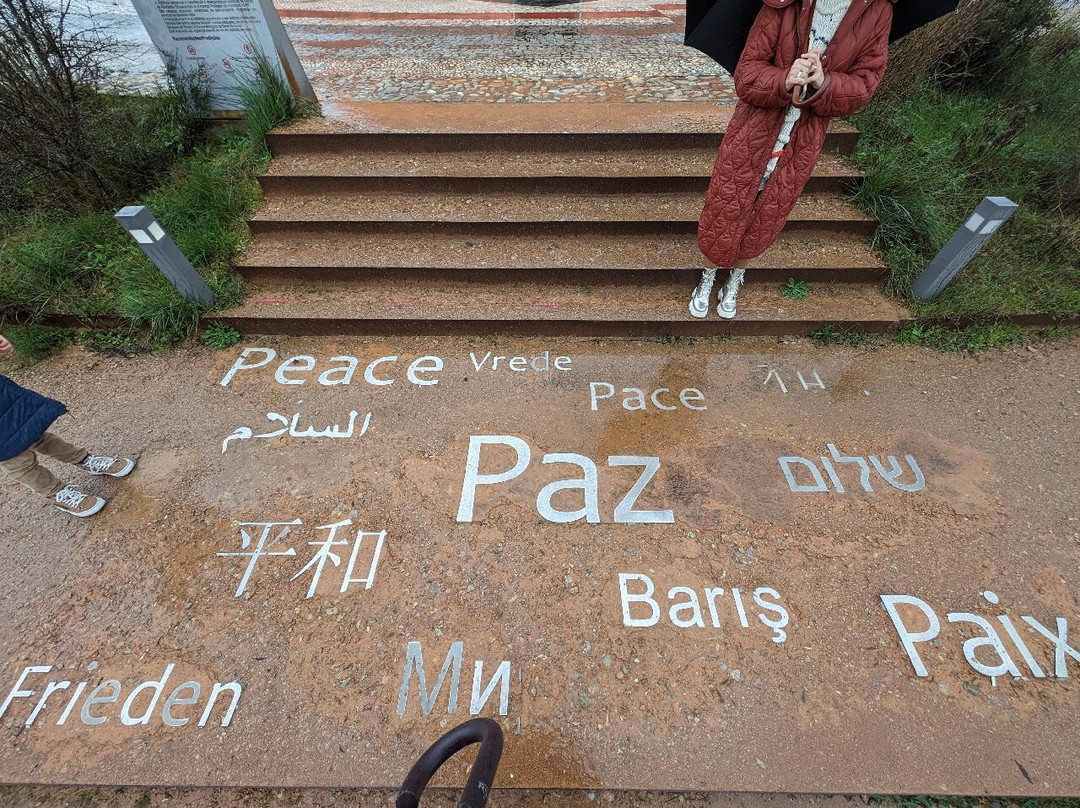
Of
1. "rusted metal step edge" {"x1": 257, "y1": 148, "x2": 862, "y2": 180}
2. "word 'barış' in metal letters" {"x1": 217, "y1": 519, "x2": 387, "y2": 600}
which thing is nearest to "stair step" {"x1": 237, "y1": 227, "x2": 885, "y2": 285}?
"rusted metal step edge" {"x1": 257, "y1": 148, "x2": 862, "y2": 180}

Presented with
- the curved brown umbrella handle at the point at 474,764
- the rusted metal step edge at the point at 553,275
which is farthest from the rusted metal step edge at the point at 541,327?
the curved brown umbrella handle at the point at 474,764

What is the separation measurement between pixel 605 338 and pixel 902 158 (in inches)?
130

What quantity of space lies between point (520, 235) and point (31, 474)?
374 centimetres

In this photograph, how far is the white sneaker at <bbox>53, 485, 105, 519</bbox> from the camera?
3008 mm

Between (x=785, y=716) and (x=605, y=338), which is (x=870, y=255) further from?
(x=785, y=716)

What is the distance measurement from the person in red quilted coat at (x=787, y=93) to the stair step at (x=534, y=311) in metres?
0.92

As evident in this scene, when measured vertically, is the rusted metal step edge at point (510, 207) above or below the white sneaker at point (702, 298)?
above

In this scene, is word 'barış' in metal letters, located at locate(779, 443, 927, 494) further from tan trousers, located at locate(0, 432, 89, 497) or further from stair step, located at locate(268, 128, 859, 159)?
tan trousers, located at locate(0, 432, 89, 497)

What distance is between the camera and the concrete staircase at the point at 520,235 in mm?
4082

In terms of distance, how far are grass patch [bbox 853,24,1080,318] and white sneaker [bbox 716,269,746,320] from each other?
4.74 ft

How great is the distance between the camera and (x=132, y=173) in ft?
15.5

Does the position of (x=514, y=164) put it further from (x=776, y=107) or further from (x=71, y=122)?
(x=71, y=122)

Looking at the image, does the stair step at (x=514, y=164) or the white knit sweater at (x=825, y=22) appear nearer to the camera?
the white knit sweater at (x=825, y=22)

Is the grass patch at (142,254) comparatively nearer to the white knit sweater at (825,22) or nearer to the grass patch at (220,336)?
the grass patch at (220,336)
